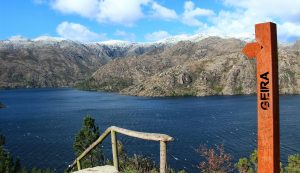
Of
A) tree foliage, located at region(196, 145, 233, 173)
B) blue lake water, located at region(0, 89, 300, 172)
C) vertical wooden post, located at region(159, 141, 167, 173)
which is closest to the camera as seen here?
vertical wooden post, located at region(159, 141, 167, 173)

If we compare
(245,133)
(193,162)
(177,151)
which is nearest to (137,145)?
(177,151)

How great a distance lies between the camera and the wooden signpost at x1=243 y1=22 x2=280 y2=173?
8.63 metres

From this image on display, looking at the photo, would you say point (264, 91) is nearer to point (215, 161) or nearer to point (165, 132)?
point (215, 161)

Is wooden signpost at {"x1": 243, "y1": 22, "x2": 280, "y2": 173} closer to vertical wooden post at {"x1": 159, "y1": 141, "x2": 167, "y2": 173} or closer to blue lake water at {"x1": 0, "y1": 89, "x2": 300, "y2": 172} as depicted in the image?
vertical wooden post at {"x1": 159, "y1": 141, "x2": 167, "y2": 173}

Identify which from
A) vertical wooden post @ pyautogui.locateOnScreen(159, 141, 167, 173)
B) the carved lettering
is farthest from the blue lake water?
the carved lettering

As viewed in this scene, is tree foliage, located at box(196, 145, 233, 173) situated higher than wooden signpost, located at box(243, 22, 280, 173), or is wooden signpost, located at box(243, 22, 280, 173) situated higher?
wooden signpost, located at box(243, 22, 280, 173)

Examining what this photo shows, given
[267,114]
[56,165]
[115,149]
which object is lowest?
[56,165]

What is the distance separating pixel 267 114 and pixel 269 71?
3.19 ft

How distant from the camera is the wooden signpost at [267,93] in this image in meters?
8.63

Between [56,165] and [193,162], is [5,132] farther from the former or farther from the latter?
[193,162]

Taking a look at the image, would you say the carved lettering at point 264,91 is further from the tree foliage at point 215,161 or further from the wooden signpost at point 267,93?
the tree foliage at point 215,161

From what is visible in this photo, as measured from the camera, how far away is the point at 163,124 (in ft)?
584

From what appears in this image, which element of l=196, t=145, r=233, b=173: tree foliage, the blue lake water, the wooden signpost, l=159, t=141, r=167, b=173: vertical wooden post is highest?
the wooden signpost

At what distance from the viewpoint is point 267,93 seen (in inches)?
342
